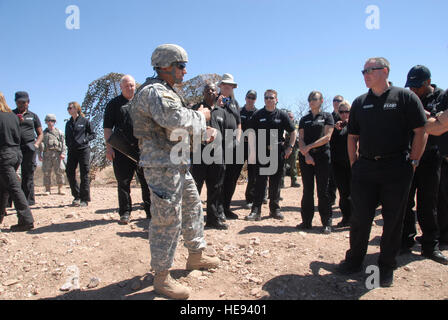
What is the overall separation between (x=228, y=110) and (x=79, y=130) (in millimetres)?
3383

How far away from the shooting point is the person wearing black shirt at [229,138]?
547cm

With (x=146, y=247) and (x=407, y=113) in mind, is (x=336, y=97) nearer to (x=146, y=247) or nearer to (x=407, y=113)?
(x=407, y=113)

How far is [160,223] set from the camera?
2.95m

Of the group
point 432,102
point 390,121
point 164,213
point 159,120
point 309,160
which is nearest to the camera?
point 159,120

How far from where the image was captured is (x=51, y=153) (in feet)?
28.3

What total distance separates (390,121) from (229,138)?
2.73 m

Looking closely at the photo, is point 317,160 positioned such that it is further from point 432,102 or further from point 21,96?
point 21,96

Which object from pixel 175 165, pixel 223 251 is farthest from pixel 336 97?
pixel 175 165

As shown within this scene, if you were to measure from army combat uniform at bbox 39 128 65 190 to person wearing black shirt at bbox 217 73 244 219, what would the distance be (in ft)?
16.8

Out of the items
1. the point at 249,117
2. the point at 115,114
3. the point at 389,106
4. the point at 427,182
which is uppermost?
the point at 249,117

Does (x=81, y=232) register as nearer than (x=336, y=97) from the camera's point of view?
Yes

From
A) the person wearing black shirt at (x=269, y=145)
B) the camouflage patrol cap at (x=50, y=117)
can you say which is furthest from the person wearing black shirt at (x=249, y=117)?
the camouflage patrol cap at (x=50, y=117)

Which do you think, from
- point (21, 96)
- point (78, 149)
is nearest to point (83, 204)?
point (78, 149)

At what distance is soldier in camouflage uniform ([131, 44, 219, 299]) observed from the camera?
2840 mm
